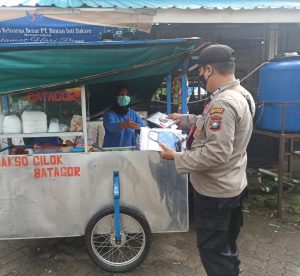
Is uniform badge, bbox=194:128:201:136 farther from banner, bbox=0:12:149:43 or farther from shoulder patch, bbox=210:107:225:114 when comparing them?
banner, bbox=0:12:149:43

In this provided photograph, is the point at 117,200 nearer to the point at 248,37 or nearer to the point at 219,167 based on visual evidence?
the point at 219,167

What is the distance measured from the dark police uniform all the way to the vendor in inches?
66.7

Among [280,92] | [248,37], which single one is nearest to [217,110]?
[280,92]

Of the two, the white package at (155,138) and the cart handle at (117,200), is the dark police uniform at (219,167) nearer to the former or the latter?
the white package at (155,138)

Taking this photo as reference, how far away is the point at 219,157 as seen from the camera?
1.99m

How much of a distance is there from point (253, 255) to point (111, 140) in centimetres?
204

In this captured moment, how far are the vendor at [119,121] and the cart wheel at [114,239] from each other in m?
1.12

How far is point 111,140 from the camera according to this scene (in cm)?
402

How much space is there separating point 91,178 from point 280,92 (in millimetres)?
2854

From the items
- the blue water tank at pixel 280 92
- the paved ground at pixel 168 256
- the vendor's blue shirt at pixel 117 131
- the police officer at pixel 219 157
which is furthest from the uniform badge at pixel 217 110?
the blue water tank at pixel 280 92

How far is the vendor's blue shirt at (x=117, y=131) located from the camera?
3848 millimetres

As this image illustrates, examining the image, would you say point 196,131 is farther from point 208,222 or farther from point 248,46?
point 248,46

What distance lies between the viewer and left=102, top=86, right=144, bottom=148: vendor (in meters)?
3.81

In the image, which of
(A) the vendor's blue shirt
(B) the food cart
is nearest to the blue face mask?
(A) the vendor's blue shirt
